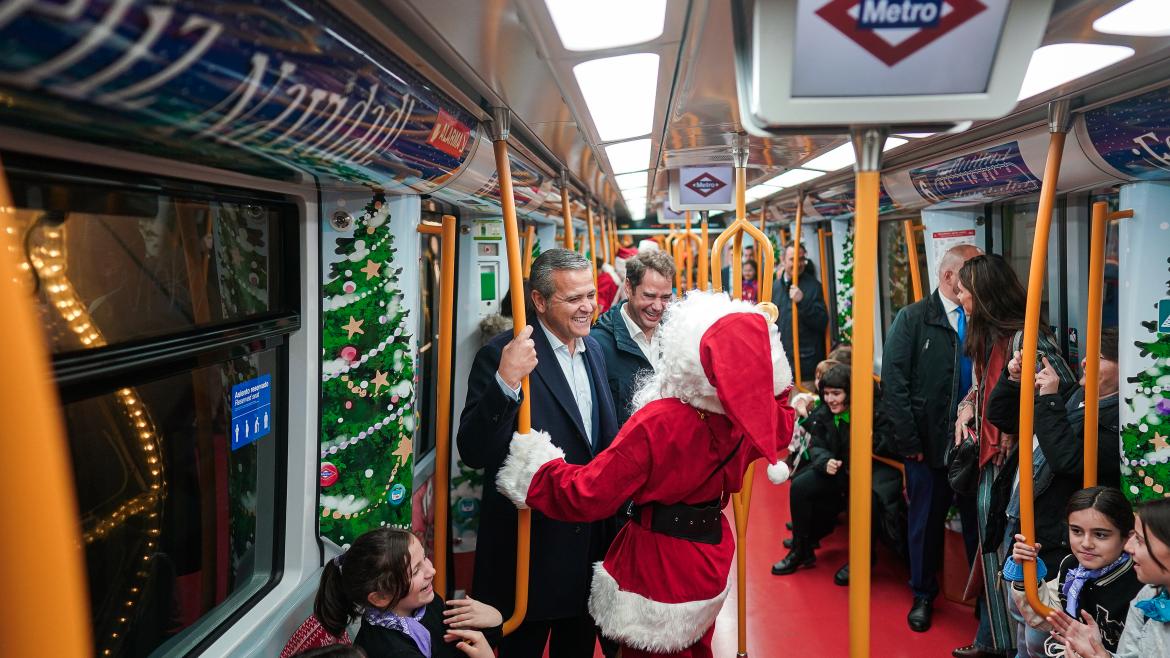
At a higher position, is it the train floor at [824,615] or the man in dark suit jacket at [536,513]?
the man in dark suit jacket at [536,513]

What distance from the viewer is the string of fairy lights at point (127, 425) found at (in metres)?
1.43

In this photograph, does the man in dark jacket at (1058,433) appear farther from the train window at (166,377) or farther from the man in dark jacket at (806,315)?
the man in dark jacket at (806,315)

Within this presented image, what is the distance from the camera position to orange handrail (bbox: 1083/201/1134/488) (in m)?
2.39

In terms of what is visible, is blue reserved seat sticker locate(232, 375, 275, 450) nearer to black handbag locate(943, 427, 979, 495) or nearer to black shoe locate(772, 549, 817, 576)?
black handbag locate(943, 427, 979, 495)

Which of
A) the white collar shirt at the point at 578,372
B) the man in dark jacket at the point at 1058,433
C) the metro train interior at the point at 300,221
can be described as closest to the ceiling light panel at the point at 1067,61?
the metro train interior at the point at 300,221

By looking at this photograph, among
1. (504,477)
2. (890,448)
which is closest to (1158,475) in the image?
(890,448)

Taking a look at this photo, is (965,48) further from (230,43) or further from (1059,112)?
(1059,112)

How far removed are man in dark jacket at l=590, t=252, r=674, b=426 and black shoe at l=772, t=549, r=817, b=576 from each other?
209 cm

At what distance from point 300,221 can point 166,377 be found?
772mm

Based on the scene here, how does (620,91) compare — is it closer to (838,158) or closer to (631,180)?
(838,158)

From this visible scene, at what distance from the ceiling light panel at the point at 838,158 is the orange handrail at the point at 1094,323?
1055 millimetres

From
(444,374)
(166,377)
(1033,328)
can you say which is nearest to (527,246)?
(444,374)

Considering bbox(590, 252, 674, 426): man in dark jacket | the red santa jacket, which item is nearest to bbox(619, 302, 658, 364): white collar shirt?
bbox(590, 252, 674, 426): man in dark jacket

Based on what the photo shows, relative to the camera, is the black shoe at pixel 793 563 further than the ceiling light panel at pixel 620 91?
Yes
